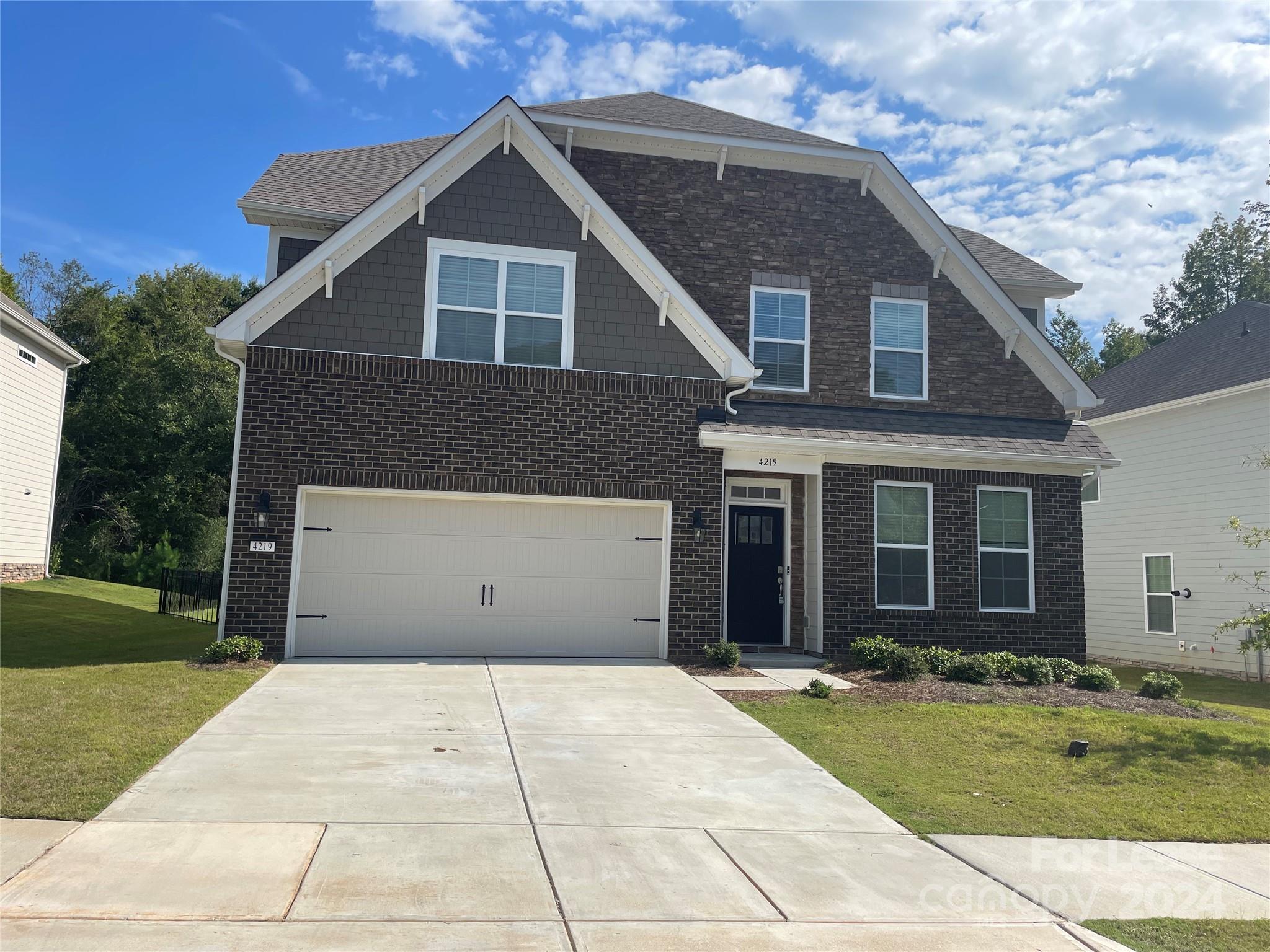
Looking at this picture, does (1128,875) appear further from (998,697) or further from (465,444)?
(465,444)

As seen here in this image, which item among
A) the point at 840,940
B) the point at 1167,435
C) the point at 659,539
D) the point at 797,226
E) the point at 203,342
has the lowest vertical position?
the point at 840,940

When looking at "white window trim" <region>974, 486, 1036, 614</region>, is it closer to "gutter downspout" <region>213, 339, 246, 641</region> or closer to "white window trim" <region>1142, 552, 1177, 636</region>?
"white window trim" <region>1142, 552, 1177, 636</region>

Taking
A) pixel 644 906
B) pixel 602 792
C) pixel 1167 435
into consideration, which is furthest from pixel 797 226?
pixel 644 906

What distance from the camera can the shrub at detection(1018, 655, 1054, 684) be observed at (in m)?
12.9

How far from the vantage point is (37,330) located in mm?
23016

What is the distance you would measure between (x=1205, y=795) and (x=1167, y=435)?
14.5 m

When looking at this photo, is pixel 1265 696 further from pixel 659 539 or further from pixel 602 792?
pixel 602 792

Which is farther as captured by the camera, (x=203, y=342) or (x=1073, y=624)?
(x=203, y=342)

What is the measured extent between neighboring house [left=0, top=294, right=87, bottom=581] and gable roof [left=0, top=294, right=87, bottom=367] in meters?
0.02

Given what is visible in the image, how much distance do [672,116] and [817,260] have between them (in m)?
3.87

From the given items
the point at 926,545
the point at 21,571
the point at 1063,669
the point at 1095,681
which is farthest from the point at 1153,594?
the point at 21,571

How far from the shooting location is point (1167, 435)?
2053cm

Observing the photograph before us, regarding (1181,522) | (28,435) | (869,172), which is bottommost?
(1181,522)

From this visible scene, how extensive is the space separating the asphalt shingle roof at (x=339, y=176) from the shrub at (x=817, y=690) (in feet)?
29.3
